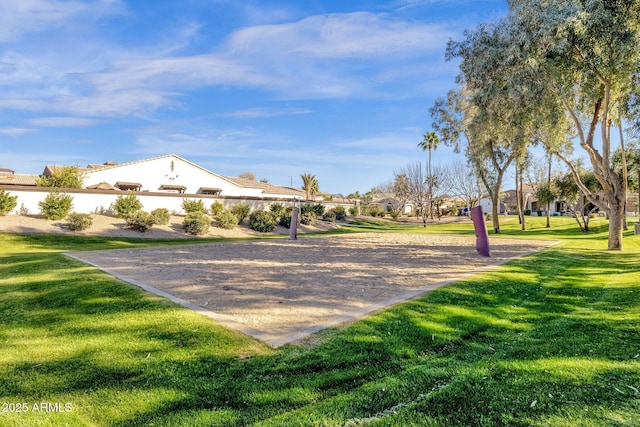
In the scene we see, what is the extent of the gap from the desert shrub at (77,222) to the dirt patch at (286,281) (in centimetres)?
1020

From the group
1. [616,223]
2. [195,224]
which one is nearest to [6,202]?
[195,224]

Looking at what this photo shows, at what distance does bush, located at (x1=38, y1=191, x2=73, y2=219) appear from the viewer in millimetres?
21141

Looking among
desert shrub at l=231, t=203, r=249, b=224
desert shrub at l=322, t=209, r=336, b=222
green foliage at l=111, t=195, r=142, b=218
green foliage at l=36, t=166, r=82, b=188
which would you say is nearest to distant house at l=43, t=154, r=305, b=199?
green foliage at l=36, t=166, r=82, b=188

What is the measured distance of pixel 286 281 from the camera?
845cm

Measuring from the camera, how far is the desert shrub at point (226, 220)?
2648cm

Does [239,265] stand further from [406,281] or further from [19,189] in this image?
[19,189]

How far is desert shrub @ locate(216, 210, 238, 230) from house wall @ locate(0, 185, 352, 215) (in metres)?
3.28

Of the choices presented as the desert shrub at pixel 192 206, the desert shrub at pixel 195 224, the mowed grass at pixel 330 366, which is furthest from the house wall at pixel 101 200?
the mowed grass at pixel 330 366

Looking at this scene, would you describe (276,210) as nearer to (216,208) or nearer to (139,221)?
(216,208)

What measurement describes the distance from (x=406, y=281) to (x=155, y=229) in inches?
769

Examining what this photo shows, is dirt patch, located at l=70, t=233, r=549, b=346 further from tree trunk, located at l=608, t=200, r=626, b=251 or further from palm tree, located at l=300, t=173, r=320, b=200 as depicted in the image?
palm tree, located at l=300, t=173, r=320, b=200

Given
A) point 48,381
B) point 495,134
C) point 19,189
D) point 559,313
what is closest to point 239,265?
point 48,381

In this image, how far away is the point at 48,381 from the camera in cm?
373

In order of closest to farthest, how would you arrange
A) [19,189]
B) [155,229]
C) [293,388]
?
[293,388]
[19,189]
[155,229]
